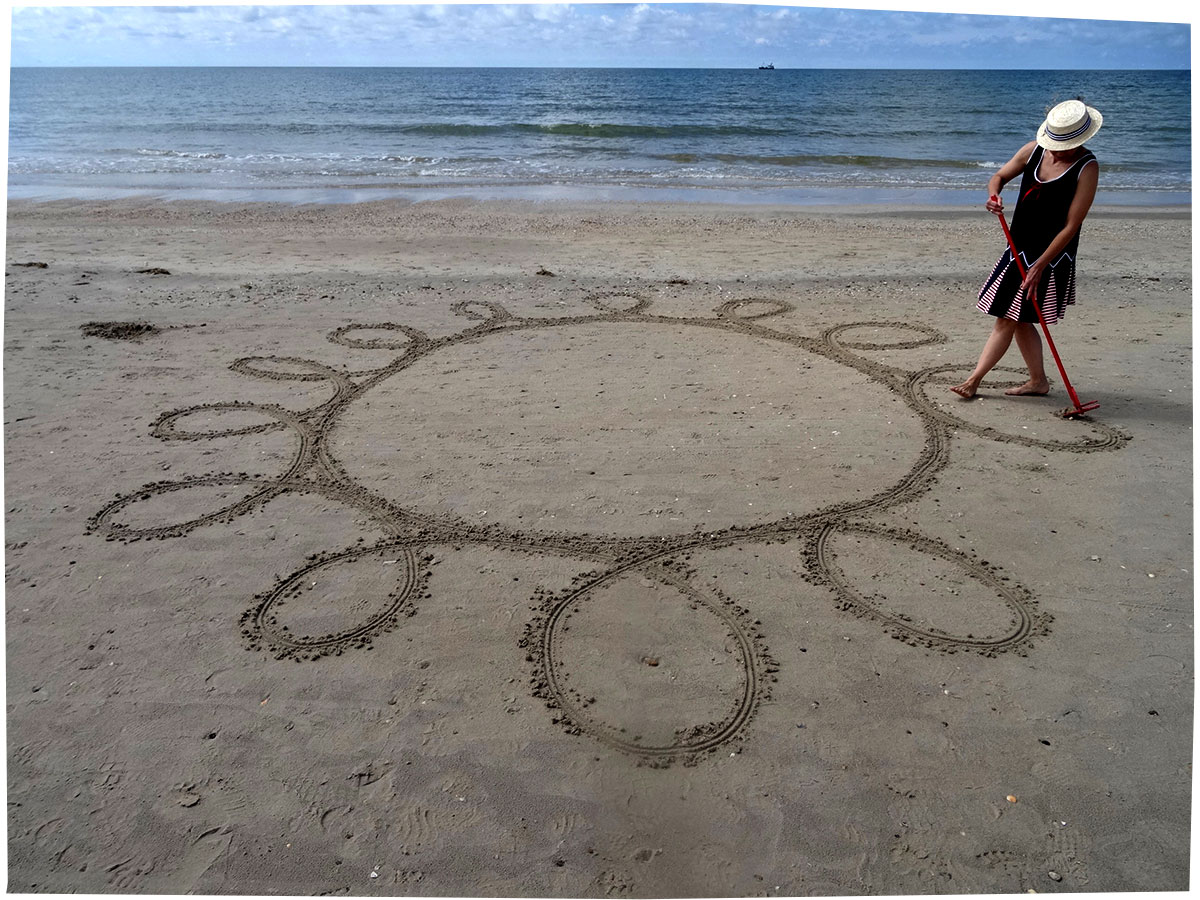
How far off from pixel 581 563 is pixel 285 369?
114 inches

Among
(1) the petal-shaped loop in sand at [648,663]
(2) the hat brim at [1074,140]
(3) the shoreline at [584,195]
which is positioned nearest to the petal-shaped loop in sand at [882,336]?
(2) the hat brim at [1074,140]

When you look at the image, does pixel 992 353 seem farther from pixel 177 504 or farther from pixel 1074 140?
pixel 177 504

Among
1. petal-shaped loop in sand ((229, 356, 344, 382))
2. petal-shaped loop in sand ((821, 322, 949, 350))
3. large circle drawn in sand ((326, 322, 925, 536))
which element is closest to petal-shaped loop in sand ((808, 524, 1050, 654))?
large circle drawn in sand ((326, 322, 925, 536))

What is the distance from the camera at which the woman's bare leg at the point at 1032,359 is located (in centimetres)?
474

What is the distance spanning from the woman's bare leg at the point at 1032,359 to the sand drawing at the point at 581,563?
42 cm

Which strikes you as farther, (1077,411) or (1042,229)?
(1077,411)

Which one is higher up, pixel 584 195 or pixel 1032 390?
pixel 1032 390

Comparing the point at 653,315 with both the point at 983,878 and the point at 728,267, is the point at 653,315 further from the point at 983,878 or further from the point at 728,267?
the point at 983,878

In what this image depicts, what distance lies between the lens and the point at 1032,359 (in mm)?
Result: 4797

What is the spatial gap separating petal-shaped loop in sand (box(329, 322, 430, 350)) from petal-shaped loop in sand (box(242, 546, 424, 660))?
2.57m

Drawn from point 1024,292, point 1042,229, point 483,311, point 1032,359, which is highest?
point 1042,229

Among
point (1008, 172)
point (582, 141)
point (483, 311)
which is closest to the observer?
point (1008, 172)

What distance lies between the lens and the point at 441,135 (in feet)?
76.8

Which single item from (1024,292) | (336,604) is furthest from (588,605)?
(1024,292)
